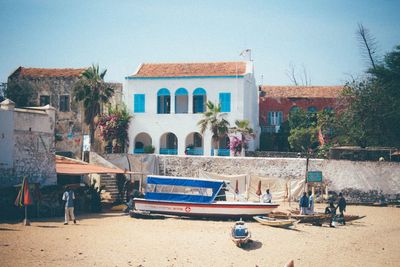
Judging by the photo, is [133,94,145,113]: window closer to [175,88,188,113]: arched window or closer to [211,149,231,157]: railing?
[175,88,188,113]: arched window

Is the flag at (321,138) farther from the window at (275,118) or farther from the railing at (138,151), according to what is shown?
the railing at (138,151)

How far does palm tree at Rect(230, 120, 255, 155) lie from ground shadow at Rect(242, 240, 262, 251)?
1726cm

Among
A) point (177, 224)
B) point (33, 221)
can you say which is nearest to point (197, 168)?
point (177, 224)

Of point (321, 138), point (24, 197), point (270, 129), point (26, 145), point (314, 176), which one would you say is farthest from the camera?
point (270, 129)

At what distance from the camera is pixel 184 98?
40.8m

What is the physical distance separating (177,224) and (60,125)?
74.9 ft

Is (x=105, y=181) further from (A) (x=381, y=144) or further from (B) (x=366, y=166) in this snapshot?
(A) (x=381, y=144)

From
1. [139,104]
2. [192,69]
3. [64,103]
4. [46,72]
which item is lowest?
[139,104]

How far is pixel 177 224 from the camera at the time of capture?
23.4 m

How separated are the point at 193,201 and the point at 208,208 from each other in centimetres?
90

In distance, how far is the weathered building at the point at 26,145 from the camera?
22.2 m

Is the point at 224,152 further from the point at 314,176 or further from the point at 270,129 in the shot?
the point at 314,176

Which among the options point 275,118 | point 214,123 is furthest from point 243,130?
point 275,118

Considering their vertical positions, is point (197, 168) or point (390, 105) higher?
point (390, 105)
